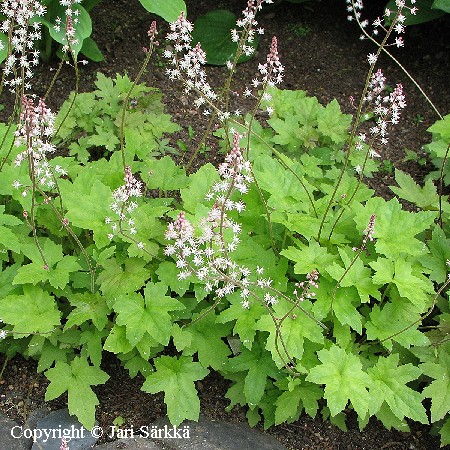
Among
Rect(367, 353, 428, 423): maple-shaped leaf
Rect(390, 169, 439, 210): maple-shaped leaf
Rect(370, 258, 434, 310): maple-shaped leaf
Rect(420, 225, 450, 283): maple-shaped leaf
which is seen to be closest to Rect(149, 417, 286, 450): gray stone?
Rect(367, 353, 428, 423): maple-shaped leaf

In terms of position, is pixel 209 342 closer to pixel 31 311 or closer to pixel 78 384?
pixel 78 384

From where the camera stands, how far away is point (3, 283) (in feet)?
10.2

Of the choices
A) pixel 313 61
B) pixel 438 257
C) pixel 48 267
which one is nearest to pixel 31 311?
pixel 48 267

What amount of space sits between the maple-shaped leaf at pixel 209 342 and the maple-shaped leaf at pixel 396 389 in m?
0.72

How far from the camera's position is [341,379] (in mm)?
2809

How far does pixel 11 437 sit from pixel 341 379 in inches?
61.7

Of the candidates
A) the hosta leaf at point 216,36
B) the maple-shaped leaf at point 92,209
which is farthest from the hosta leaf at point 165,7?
the maple-shaped leaf at point 92,209

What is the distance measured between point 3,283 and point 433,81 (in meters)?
3.88

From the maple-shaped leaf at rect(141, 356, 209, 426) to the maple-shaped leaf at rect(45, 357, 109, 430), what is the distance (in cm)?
25

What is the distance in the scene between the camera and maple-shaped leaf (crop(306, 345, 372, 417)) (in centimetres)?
274

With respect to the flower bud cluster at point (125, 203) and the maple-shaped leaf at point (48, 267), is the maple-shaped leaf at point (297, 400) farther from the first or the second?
the maple-shaped leaf at point (48, 267)

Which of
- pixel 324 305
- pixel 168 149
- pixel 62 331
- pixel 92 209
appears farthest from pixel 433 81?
pixel 62 331

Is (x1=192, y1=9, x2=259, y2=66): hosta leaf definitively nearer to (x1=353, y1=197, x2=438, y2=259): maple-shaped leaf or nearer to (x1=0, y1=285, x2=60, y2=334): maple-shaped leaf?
(x1=353, y1=197, x2=438, y2=259): maple-shaped leaf

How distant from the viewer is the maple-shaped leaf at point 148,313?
285 cm
